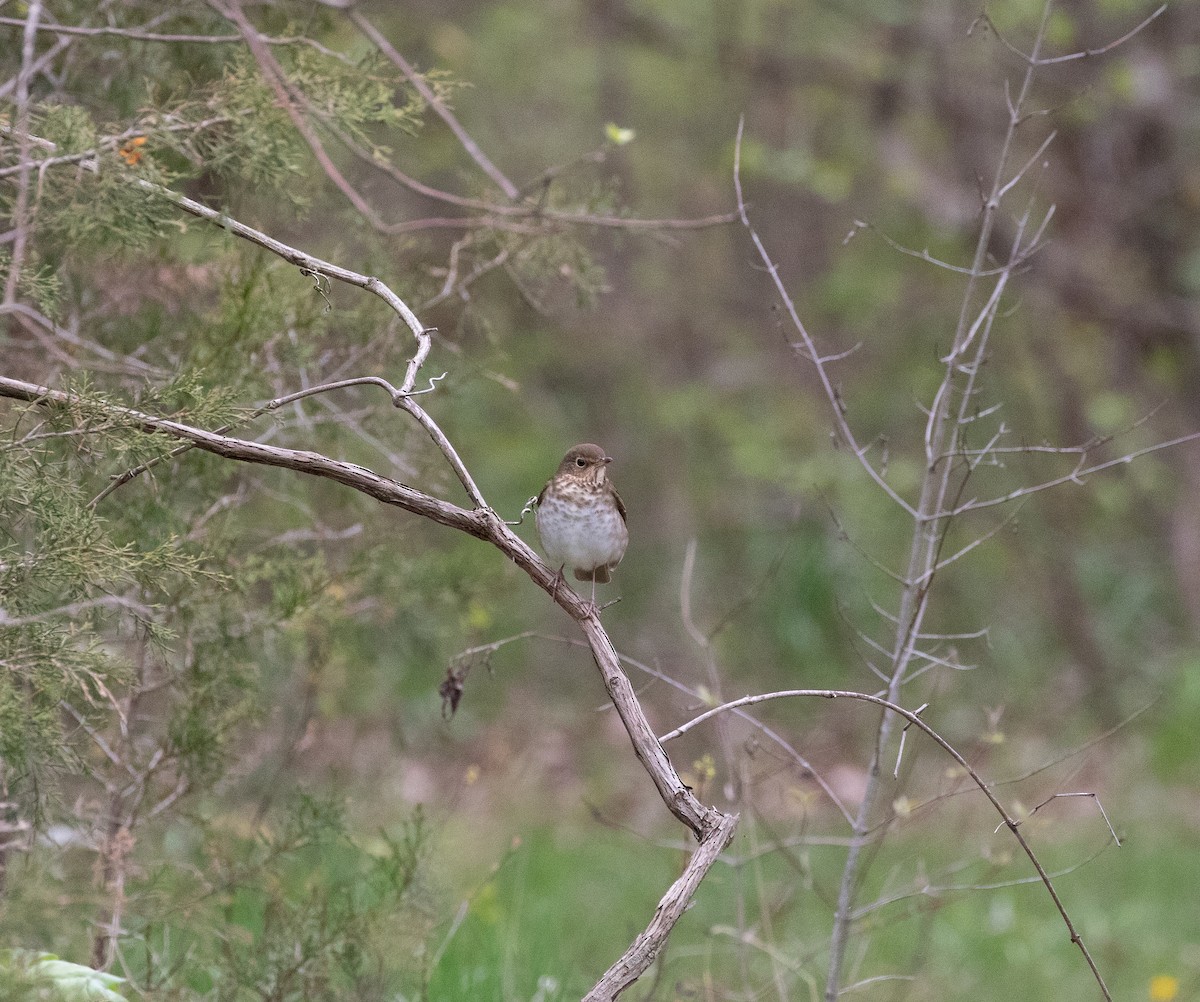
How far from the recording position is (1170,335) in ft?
28.1

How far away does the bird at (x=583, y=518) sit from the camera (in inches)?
155

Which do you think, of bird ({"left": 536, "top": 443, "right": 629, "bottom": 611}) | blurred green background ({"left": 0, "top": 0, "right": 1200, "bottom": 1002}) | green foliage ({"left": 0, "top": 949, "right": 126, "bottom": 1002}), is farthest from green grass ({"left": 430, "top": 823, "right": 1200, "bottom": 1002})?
green foliage ({"left": 0, "top": 949, "right": 126, "bottom": 1002})

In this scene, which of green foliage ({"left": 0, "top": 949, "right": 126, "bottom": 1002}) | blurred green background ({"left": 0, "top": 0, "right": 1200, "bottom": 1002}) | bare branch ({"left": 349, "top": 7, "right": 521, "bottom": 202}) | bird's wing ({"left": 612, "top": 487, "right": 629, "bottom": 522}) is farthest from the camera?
bird's wing ({"left": 612, "top": 487, "right": 629, "bottom": 522})

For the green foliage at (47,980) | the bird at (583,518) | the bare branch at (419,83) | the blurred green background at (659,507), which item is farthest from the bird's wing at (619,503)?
the green foliage at (47,980)

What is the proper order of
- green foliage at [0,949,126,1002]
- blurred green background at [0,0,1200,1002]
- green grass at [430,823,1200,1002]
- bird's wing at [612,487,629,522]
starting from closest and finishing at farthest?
green foliage at [0,949,126,1002] < blurred green background at [0,0,1200,1002] < bird's wing at [612,487,629,522] < green grass at [430,823,1200,1002]

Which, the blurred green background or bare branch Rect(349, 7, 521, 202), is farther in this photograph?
the blurred green background

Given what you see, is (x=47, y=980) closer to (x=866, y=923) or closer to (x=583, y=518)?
(x=583, y=518)

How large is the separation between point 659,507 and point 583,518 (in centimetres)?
585

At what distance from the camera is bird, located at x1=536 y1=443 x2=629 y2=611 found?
3.95 meters

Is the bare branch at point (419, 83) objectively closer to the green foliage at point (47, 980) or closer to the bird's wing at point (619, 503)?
the bird's wing at point (619, 503)

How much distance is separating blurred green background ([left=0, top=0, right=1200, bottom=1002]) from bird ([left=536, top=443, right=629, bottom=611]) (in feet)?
1.01

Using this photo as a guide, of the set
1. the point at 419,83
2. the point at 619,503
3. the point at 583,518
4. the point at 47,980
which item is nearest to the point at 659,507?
the point at 619,503

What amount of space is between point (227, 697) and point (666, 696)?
5.20 metres

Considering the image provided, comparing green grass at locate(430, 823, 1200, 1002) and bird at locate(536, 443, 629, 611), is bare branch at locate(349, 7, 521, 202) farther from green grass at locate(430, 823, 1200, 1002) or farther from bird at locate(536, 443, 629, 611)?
green grass at locate(430, 823, 1200, 1002)
